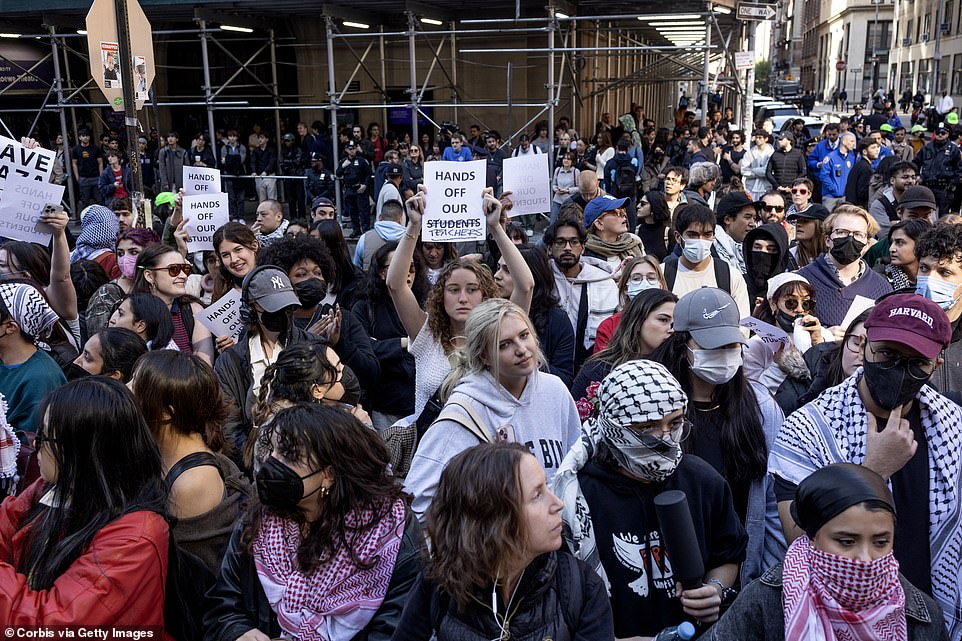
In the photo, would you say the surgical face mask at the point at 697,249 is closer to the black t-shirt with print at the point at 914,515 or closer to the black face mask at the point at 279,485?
the black t-shirt with print at the point at 914,515

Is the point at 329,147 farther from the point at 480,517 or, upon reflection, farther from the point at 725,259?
the point at 480,517

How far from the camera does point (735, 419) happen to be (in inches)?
126

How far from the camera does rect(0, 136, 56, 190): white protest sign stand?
5.95 metres

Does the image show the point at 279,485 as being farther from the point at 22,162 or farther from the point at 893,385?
the point at 22,162

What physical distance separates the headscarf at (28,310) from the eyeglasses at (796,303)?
3.84 metres

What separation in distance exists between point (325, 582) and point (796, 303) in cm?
310

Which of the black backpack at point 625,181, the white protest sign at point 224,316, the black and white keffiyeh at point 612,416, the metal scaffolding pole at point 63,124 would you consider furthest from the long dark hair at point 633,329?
the metal scaffolding pole at point 63,124

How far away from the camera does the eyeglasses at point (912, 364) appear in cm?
271

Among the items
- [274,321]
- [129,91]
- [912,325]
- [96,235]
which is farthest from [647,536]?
[129,91]

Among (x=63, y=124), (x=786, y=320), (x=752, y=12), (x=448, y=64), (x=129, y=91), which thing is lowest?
(x=786, y=320)

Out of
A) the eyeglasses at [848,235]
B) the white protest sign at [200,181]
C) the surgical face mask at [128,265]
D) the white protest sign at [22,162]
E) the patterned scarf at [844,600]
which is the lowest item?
the patterned scarf at [844,600]

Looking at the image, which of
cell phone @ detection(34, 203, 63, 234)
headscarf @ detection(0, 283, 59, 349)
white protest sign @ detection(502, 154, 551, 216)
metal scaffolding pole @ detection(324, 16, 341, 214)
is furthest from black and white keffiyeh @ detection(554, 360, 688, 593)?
metal scaffolding pole @ detection(324, 16, 341, 214)

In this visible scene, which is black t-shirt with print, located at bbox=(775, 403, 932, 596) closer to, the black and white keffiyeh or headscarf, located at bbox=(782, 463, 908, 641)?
the black and white keffiyeh

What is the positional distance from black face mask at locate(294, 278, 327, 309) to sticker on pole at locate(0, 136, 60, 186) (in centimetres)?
242
